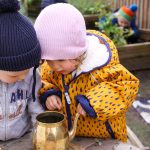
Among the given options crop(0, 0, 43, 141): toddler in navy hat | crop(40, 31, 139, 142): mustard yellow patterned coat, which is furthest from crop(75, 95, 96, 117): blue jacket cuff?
crop(0, 0, 43, 141): toddler in navy hat

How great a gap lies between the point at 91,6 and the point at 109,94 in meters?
3.85

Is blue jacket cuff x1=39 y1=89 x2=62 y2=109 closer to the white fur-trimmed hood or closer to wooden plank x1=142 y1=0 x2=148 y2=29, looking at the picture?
the white fur-trimmed hood

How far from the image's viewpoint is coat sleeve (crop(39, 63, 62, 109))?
1.56 meters

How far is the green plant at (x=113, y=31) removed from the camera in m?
3.93

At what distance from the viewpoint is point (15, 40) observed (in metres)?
1.26

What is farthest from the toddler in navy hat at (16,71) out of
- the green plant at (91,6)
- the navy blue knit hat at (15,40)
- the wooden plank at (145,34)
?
the green plant at (91,6)

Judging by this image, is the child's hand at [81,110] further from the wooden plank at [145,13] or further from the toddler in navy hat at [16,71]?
the wooden plank at [145,13]

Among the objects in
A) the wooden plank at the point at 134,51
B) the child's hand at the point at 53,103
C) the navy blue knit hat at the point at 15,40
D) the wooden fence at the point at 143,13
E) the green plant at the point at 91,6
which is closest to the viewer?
the navy blue knit hat at the point at 15,40

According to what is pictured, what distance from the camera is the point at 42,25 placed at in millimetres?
1349

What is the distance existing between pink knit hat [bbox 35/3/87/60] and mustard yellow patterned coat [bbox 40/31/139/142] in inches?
5.2

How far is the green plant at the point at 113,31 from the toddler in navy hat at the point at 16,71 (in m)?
2.47

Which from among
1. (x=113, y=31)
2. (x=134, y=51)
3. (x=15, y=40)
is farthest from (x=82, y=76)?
(x=113, y=31)

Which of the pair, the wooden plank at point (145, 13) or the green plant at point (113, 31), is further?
the wooden plank at point (145, 13)

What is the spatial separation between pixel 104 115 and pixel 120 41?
2.61 m
